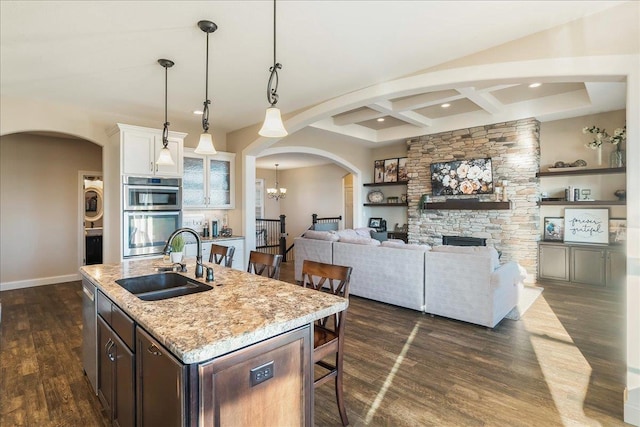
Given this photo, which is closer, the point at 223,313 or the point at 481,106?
the point at 223,313

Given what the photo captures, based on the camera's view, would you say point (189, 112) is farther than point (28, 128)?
Yes

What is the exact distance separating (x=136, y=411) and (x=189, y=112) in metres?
4.34

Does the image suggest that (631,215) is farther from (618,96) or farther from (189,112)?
(189,112)

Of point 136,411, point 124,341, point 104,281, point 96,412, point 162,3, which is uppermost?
point 162,3

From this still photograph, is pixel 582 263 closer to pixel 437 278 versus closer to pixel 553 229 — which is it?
pixel 553 229

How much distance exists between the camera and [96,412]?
227 cm

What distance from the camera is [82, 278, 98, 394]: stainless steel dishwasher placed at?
229cm

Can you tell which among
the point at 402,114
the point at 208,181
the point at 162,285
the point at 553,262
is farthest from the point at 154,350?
the point at 553,262

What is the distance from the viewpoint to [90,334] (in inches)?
94.9

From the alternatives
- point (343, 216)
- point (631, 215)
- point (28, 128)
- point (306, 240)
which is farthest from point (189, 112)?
point (343, 216)

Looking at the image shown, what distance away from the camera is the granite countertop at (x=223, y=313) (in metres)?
1.23

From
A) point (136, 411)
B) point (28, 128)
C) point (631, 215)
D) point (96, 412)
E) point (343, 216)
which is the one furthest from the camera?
point (343, 216)

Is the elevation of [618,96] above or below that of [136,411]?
above

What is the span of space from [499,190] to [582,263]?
183 cm
